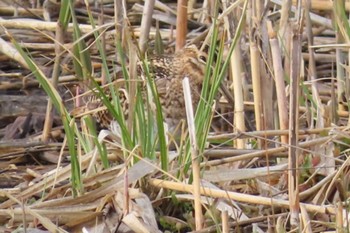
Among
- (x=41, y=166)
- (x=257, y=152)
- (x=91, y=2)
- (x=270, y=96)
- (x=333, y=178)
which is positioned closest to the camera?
(x=333, y=178)

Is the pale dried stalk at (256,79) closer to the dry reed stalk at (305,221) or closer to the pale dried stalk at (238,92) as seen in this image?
the pale dried stalk at (238,92)

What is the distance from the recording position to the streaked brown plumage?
450 cm

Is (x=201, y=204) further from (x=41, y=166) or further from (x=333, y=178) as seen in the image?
(x=41, y=166)

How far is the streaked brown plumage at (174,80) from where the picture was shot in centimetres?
450

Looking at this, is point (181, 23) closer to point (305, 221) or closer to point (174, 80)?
point (174, 80)

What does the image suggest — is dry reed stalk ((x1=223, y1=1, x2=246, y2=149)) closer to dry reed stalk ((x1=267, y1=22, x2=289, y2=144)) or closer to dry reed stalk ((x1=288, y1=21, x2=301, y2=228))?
dry reed stalk ((x1=267, y1=22, x2=289, y2=144))

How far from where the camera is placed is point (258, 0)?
12.2 ft

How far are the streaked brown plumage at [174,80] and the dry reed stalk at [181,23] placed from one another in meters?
0.09

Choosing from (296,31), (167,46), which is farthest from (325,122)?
(167,46)

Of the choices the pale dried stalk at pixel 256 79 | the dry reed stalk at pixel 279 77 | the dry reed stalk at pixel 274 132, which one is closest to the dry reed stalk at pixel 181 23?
the pale dried stalk at pixel 256 79

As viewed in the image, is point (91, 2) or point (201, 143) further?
point (91, 2)

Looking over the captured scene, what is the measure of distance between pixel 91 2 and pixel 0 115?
113cm

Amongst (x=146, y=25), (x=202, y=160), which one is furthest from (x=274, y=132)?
(x=146, y=25)

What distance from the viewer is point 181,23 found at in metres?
4.76
